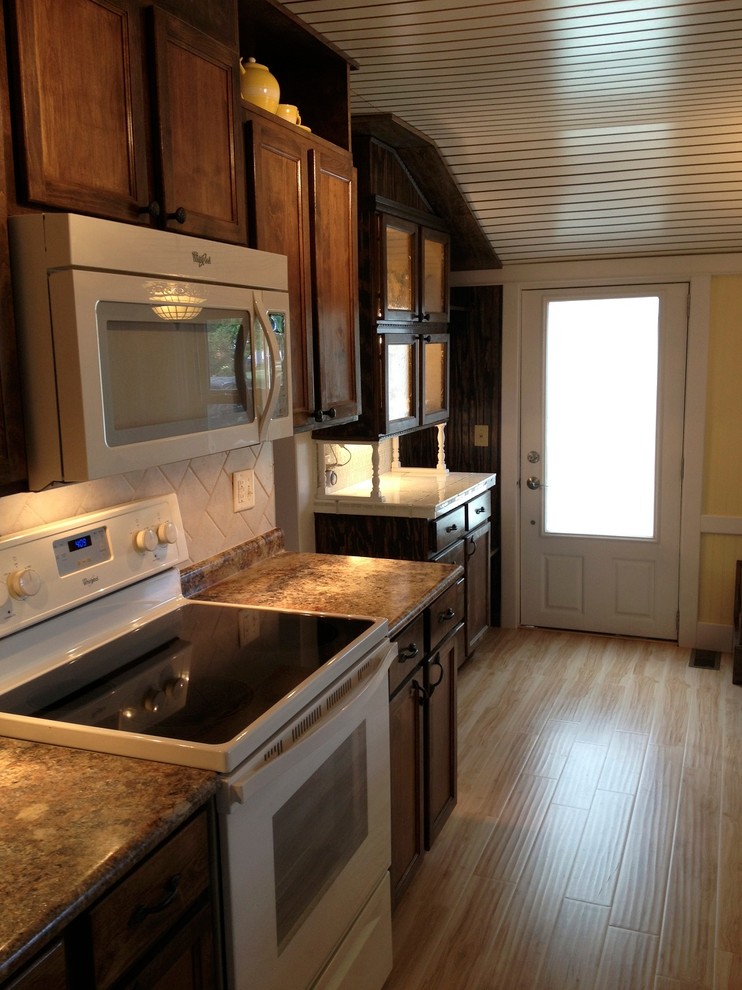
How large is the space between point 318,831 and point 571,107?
2668mm

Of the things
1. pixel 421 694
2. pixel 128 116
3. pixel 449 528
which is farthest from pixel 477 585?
pixel 128 116

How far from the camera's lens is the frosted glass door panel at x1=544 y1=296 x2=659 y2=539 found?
4.49 meters

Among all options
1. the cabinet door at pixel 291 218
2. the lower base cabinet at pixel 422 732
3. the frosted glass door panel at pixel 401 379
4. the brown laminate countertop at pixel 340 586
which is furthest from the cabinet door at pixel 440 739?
the frosted glass door panel at pixel 401 379

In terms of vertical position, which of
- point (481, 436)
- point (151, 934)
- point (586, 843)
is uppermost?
point (481, 436)

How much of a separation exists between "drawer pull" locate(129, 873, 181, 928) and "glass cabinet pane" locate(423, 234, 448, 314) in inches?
124

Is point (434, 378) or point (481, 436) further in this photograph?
point (481, 436)

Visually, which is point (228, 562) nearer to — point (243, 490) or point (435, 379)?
point (243, 490)

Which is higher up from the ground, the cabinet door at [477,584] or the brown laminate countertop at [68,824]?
the brown laminate countertop at [68,824]

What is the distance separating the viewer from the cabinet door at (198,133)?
1736mm

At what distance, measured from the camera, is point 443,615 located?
2539mm

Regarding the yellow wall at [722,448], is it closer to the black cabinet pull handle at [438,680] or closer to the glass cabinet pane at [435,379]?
the glass cabinet pane at [435,379]

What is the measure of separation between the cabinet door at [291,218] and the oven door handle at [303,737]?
80cm

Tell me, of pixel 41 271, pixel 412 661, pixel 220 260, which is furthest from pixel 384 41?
pixel 412 661

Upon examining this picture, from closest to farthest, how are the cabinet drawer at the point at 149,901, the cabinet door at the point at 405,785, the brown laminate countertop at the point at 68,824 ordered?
the brown laminate countertop at the point at 68,824
the cabinet drawer at the point at 149,901
the cabinet door at the point at 405,785
